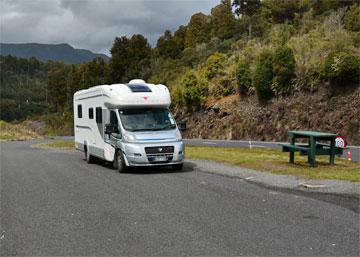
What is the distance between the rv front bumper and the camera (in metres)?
15.6

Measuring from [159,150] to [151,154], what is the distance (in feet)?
0.90

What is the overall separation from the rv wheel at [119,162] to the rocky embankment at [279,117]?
19724 mm

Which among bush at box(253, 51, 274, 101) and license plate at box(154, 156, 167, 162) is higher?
bush at box(253, 51, 274, 101)

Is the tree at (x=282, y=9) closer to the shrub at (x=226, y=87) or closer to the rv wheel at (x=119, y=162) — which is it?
the shrub at (x=226, y=87)

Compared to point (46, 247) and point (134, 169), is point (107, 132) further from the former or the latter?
point (46, 247)

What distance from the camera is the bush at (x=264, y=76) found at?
128 ft

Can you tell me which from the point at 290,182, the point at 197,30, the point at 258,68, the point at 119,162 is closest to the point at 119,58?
the point at 197,30

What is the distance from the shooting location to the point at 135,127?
16438mm

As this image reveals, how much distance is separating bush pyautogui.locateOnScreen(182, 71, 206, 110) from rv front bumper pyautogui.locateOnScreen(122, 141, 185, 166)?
3262 cm

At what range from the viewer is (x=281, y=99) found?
1526 inches

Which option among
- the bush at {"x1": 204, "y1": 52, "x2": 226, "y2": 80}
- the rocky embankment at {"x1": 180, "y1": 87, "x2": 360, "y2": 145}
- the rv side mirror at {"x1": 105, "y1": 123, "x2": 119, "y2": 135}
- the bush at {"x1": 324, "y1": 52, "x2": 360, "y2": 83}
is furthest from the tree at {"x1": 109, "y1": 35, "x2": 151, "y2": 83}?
the rv side mirror at {"x1": 105, "y1": 123, "x2": 119, "y2": 135}

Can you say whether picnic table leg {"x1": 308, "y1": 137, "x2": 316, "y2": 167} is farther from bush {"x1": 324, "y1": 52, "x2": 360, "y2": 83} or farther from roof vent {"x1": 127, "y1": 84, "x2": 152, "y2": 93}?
bush {"x1": 324, "y1": 52, "x2": 360, "y2": 83}

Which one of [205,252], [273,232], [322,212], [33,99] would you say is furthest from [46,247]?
[33,99]

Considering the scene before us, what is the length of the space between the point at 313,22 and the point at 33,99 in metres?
110
